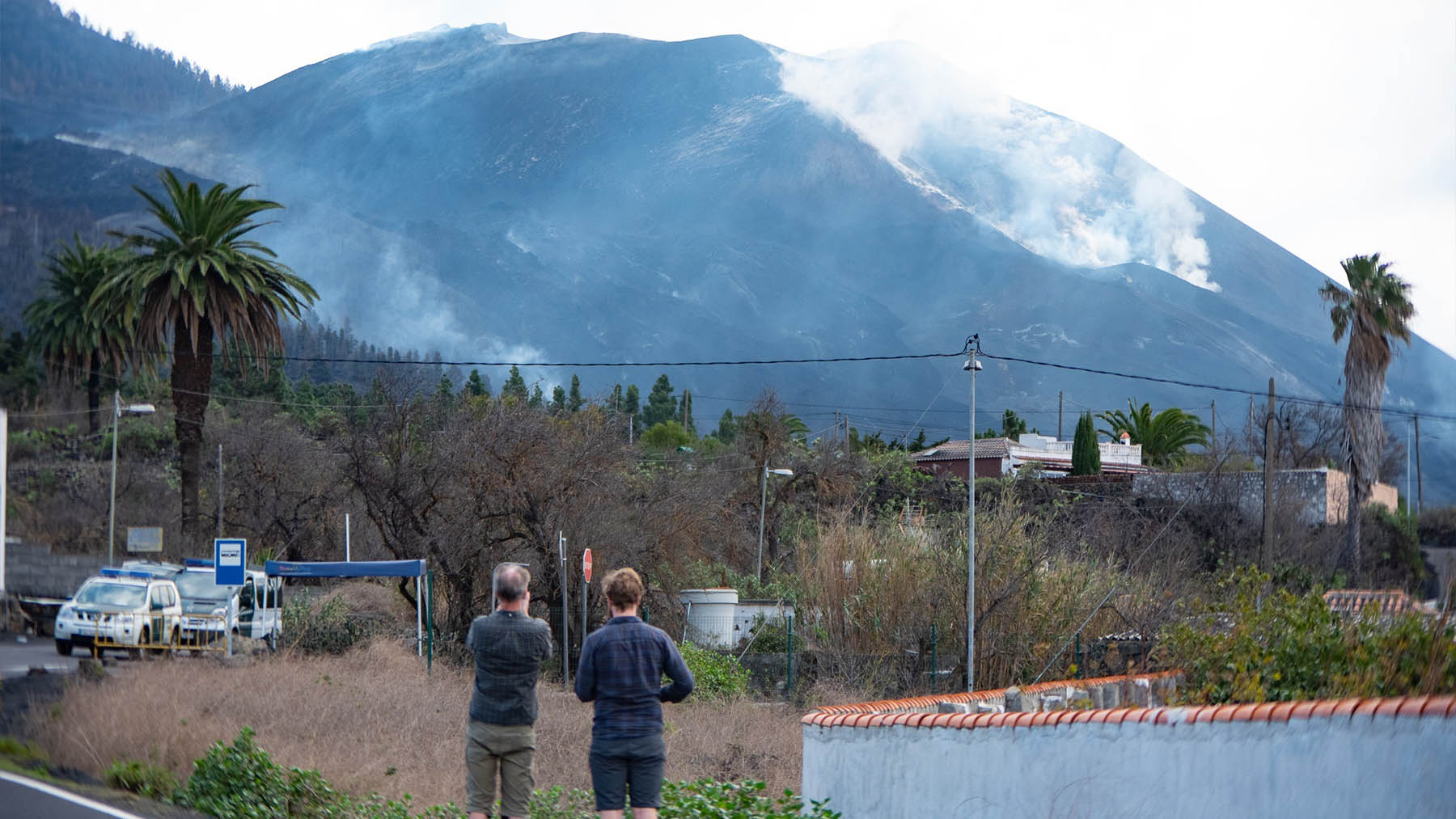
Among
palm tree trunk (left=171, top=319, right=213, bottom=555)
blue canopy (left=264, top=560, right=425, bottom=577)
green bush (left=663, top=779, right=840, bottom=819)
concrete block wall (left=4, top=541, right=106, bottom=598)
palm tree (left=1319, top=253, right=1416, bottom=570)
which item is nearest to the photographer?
green bush (left=663, top=779, right=840, bottom=819)

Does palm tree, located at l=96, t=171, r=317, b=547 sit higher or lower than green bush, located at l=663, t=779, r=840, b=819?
higher

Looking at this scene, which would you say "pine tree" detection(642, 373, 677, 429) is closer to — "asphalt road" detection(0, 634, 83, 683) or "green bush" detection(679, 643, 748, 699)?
"asphalt road" detection(0, 634, 83, 683)

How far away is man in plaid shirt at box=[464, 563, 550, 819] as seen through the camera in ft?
25.6

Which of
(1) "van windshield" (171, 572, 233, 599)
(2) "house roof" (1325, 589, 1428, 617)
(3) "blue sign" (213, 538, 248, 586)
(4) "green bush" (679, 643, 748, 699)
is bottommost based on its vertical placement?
(4) "green bush" (679, 643, 748, 699)

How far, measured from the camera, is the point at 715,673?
1000 inches

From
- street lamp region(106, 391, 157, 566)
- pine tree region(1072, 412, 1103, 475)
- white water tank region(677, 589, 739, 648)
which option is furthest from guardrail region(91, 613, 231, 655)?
pine tree region(1072, 412, 1103, 475)

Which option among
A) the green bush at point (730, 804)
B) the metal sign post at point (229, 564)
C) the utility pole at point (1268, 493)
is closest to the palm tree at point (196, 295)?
the metal sign post at point (229, 564)

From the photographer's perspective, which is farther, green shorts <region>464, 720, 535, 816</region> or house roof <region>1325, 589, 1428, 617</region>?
green shorts <region>464, 720, 535, 816</region>

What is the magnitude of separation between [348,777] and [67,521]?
3925 centimetres

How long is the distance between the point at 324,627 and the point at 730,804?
19599mm

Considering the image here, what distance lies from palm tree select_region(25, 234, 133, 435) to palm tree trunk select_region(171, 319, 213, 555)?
142 centimetres

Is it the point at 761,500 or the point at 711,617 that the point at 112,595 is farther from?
the point at 761,500

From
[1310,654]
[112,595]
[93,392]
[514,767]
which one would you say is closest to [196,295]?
[93,392]

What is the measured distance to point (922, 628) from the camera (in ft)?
86.3
